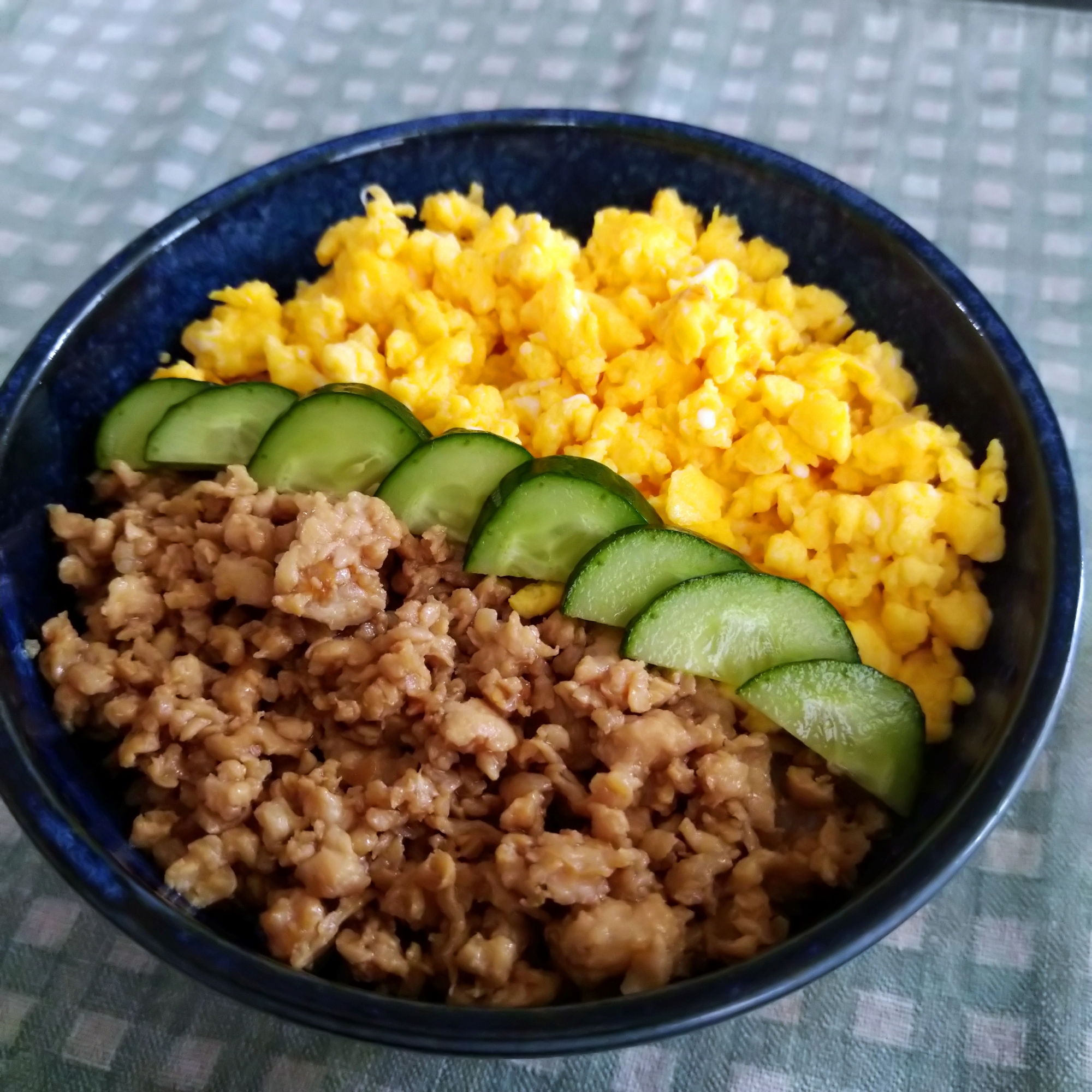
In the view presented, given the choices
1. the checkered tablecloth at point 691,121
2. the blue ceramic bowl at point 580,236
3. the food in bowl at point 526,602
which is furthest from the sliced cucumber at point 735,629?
the checkered tablecloth at point 691,121

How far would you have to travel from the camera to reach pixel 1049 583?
149cm

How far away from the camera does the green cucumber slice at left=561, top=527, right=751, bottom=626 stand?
62.7 inches

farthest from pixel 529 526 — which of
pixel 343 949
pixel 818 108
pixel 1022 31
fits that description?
pixel 1022 31

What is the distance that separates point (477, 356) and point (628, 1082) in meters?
1.36

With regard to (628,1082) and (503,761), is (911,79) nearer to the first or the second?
(503,761)

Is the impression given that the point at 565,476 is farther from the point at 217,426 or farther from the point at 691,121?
the point at 691,121

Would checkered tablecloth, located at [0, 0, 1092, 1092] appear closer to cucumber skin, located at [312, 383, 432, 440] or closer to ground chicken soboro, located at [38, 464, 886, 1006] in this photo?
ground chicken soboro, located at [38, 464, 886, 1006]

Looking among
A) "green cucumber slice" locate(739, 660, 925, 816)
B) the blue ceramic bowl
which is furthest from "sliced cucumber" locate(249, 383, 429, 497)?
"green cucumber slice" locate(739, 660, 925, 816)

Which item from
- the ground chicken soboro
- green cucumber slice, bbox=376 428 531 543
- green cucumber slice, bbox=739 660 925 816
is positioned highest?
green cucumber slice, bbox=376 428 531 543

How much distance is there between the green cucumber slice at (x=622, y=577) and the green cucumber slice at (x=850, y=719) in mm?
205

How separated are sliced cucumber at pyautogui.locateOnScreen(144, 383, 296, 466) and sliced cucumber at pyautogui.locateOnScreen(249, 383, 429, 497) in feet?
0.34

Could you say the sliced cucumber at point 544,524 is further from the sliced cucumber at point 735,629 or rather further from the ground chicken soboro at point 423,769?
the sliced cucumber at point 735,629

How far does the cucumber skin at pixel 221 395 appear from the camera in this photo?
1.84 meters

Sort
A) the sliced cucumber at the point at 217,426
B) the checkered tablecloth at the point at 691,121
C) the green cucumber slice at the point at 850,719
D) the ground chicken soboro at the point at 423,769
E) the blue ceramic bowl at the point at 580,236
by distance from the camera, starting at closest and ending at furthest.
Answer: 1. the blue ceramic bowl at the point at 580,236
2. the ground chicken soboro at the point at 423,769
3. the green cucumber slice at the point at 850,719
4. the checkered tablecloth at the point at 691,121
5. the sliced cucumber at the point at 217,426
